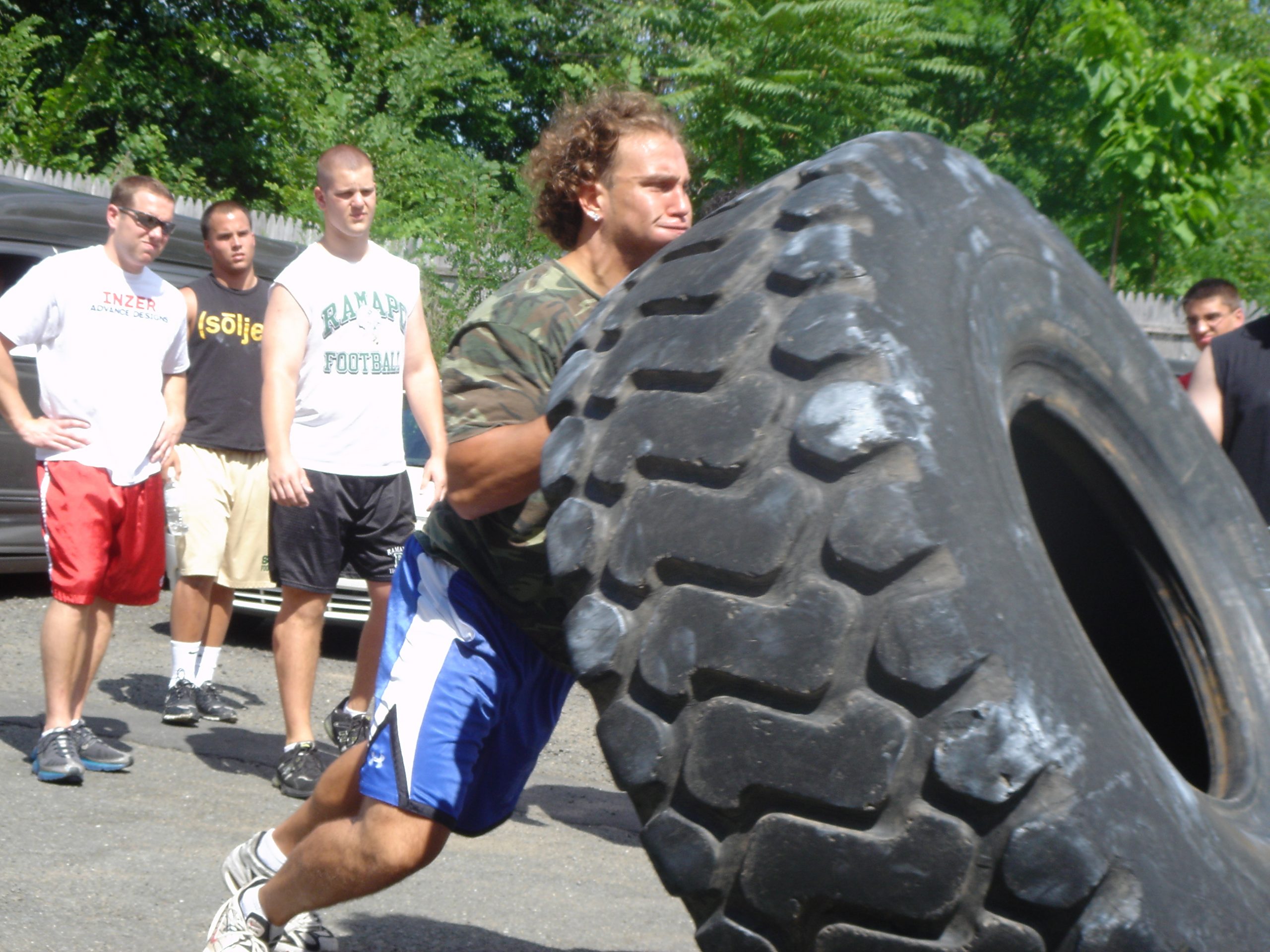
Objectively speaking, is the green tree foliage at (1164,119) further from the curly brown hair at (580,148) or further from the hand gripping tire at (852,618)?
the hand gripping tire at (852,618)

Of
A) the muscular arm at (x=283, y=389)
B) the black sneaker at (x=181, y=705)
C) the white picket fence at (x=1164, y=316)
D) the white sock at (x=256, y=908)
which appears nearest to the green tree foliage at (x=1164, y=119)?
the white picket fence at (x=1164, y=316)

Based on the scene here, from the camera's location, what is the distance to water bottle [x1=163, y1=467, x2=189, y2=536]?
17.9ft

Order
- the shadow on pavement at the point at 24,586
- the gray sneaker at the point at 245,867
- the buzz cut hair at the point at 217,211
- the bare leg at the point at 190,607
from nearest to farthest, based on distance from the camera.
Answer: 1. the gray sneaker at the point at 245,867
2. the bare leg at the point at 190,607
3. the buzz cut hair at the point at 217,211
4. the shadow on pavement at the point at 24,586

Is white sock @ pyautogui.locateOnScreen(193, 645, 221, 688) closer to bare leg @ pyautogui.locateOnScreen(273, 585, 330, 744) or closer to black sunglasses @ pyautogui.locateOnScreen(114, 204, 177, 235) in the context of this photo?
bare leg @ pyautogui.locateOnScreen(273, 585, 330, 744)

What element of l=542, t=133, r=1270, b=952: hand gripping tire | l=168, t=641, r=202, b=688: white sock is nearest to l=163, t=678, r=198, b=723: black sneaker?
l=168, t=641, r=202, b=688: white sock

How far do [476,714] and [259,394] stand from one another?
3705 mm

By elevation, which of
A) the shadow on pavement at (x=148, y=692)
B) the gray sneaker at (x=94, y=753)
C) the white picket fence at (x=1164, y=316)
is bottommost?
the shadow on pavement at (x=148, y=692)

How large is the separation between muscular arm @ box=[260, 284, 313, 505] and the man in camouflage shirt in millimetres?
1837

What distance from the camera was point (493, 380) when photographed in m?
2.46

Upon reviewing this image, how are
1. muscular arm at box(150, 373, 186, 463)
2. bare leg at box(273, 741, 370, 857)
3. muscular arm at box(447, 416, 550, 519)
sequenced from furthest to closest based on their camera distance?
1. muscular arm at box(150, 373, 186, 463)
2. bare leg at box(273, 741, 370, 857)
3. muscular arm at box(447, 416, 550, 519)

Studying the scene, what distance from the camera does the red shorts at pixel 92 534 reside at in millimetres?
4598

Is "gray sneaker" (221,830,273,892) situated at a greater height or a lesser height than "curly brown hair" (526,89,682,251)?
lesser

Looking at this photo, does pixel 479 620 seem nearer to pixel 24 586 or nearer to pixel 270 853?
pixel 270 853

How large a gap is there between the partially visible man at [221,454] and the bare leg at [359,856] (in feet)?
9.81
